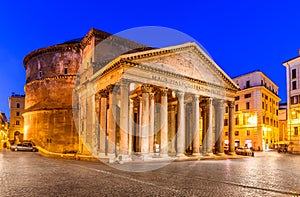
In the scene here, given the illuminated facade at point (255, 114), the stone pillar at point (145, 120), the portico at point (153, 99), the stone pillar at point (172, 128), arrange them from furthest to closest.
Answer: the illuminated facade at point (255, 114) < the stone pillar at point (172, 128) < the stone pillar at point (145, 120) < the portico at point (153, 99)

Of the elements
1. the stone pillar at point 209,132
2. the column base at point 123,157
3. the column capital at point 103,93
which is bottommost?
the column base at point 123,157

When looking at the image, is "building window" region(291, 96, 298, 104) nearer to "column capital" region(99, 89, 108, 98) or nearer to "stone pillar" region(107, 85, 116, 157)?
"column capital" region(99, 89, 108, 98)

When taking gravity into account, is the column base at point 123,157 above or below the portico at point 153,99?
below

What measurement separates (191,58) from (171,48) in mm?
2881

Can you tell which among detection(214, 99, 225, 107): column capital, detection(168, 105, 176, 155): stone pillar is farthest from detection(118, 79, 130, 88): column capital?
detection(214, 99, 225, 107): column capital

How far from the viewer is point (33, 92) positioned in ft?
125

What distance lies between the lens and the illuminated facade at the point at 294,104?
Answer: 38062 mm

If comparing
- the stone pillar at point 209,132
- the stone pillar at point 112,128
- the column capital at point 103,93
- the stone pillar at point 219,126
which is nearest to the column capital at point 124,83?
the stone pillar at point 112,128

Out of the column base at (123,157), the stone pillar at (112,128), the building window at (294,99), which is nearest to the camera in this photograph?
the column base at (123,157)

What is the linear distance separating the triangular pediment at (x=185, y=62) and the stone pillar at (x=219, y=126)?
77.6 inches

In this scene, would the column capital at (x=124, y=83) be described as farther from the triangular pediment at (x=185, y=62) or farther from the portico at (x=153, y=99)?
the triangular pediment at (x=185, y=62)

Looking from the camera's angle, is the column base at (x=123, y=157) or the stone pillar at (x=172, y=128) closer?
the column base at (x=123, y=157)

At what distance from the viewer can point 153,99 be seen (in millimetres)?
21578

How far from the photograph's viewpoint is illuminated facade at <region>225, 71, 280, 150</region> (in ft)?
149
